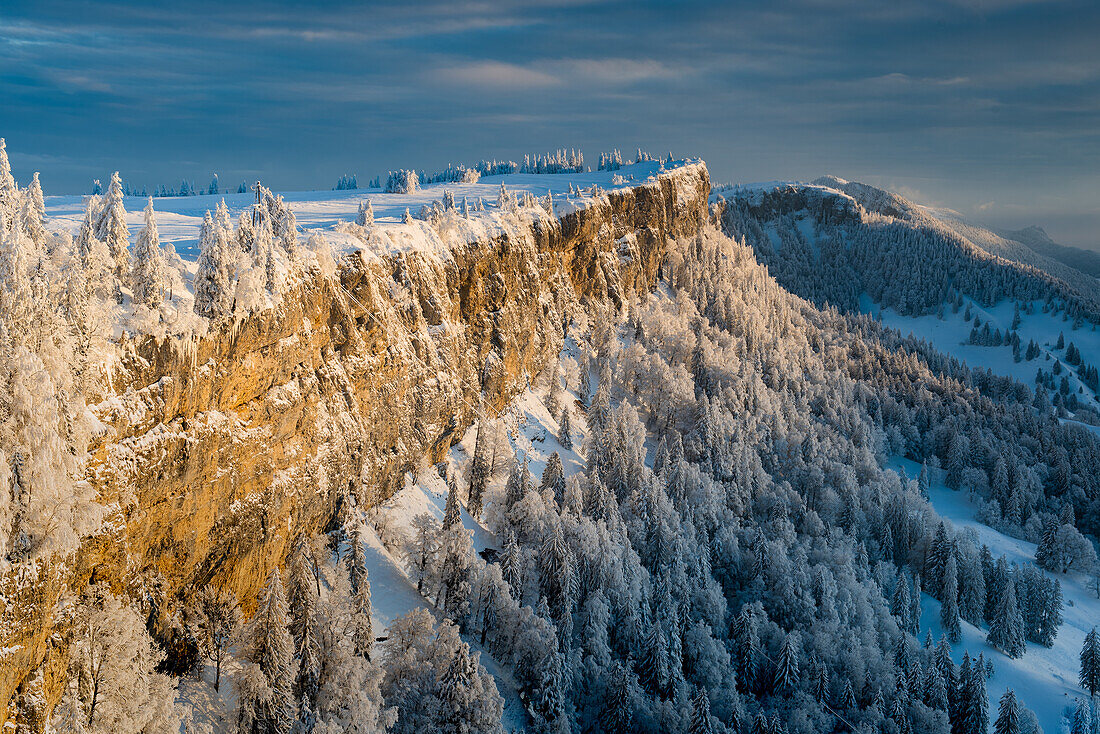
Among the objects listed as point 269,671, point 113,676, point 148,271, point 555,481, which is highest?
point 148,271

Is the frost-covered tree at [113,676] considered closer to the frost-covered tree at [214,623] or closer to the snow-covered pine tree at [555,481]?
the frost-covered tree at [214,623]

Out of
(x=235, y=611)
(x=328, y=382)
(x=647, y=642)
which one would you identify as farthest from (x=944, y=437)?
(x=235, y=611)

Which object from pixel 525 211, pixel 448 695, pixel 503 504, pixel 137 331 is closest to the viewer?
pixel 137 331

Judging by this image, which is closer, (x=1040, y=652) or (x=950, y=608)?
(x=950, y=608)

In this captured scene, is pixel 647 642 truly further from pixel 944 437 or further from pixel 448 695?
pixel 944 437

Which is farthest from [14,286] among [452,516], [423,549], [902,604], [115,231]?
[902,604]

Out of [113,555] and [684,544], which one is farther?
[684,544]

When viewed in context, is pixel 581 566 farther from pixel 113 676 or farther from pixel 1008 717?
pixel 1008 717

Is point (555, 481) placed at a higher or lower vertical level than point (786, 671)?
higher
